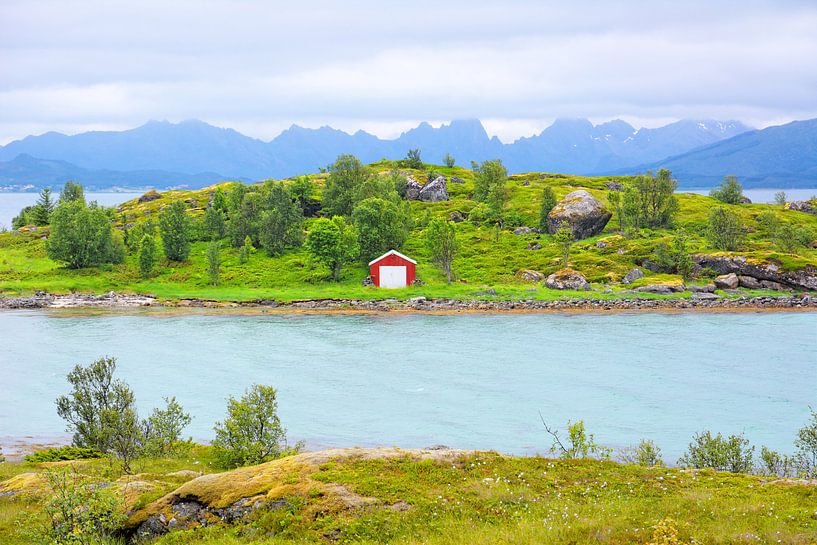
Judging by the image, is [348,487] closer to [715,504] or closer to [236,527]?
[236,527]

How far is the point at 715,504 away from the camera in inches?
719

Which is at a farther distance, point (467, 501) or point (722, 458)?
point (722, 458)

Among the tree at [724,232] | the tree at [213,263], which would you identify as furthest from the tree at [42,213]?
the tree at [724,232]

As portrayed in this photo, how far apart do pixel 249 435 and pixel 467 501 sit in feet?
42.8

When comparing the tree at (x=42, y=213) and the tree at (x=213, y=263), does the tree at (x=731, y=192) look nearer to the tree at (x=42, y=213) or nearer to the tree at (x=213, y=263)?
the tree at (x=213, y=263)

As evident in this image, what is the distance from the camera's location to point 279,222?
4227 inches

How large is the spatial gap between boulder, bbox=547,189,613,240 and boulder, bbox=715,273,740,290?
88.5ft

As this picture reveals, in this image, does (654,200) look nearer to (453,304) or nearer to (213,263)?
(453,304)

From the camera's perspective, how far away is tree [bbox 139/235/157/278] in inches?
3851

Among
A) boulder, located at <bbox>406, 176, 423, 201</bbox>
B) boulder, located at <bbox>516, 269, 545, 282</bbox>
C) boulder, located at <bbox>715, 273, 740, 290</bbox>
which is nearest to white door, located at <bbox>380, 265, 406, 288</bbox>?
boulder, located at <bbox>516, 269, 545, 282</bbox>

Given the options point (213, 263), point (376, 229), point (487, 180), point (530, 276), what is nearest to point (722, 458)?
point (530, 276)

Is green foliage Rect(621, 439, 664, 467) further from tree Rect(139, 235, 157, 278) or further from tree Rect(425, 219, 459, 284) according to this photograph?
tree Rect(139, 235, 157, 278)

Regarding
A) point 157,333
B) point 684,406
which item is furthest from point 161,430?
point 157,333

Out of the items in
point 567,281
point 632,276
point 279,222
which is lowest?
point 567,281
